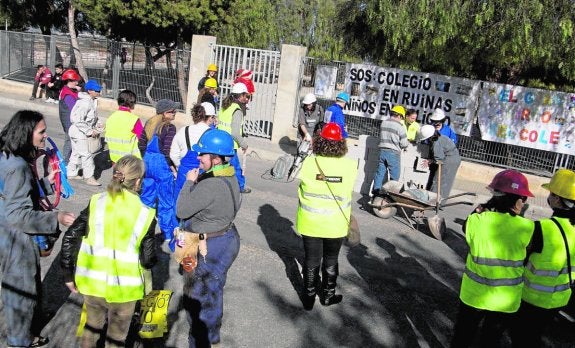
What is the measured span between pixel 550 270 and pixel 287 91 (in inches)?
428

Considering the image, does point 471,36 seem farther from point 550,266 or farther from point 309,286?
point 550,266

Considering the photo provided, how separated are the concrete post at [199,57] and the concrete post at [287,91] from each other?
2393mm

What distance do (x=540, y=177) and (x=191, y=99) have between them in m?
9.40

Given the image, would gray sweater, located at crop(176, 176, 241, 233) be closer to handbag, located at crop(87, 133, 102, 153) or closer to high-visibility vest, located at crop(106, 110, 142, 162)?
high-visibility vest, located at crop(106, 110, 142, 162)

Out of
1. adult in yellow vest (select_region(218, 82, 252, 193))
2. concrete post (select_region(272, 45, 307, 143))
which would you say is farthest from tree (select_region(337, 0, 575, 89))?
adult in yellow vest (select_region(218, 82, 252, 193))

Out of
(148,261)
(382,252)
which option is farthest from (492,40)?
(148,261)

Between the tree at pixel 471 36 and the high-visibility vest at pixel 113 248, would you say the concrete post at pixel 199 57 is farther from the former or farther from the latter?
the high-visibility vest at pixel 113 248

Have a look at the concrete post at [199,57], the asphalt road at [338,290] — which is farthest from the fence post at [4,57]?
the asphalt road at [338,290]

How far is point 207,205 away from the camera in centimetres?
423

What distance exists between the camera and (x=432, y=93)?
13102 millimetres

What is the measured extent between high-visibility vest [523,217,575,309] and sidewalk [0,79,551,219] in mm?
6762

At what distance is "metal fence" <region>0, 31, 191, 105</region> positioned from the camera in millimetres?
17484

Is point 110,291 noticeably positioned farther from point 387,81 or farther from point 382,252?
point 387,81

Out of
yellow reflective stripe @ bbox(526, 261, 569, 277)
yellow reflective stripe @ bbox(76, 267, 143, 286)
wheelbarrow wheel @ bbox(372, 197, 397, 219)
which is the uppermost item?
yellow reflective stripe @ bbox(526, 261, 569, 277)
